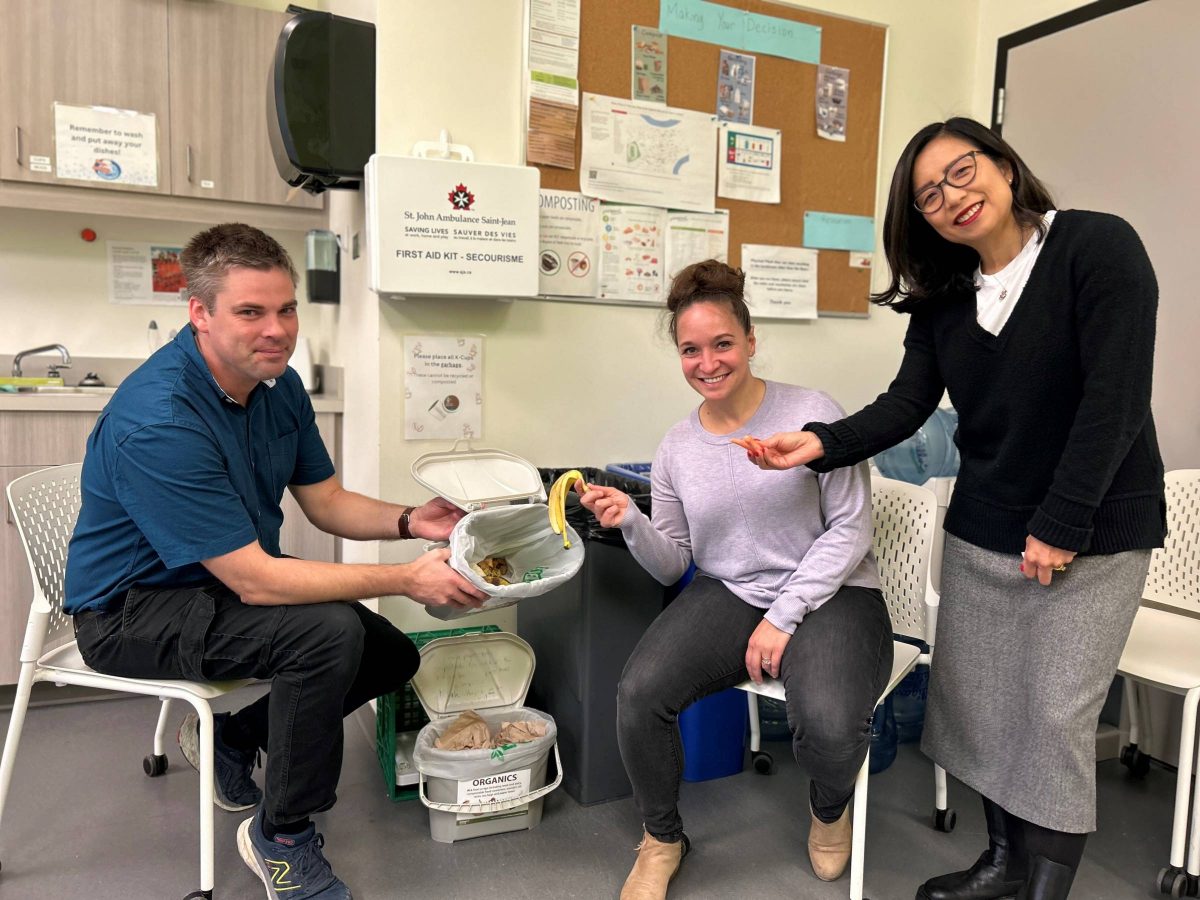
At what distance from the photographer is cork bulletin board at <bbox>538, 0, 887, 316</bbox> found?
7.84 ft

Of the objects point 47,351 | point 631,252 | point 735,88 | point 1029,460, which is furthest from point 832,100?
point 47,351

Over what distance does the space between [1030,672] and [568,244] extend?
5.14 ft

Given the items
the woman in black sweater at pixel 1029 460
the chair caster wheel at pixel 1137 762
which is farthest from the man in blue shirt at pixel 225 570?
the chair caster wheel at pixel 1137 762

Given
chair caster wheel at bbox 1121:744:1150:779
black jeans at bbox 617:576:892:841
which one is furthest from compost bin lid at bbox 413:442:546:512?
chair caster wheel at bbox 1121:744:1150:779

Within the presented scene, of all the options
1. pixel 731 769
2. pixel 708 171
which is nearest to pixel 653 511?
pixel 731 769

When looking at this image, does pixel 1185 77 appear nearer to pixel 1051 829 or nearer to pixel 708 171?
pixel 708 171

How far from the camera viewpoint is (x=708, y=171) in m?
2.56

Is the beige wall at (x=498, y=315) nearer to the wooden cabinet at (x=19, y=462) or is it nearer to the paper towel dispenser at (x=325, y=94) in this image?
the paper towel dispenser at (x=325, y=94)

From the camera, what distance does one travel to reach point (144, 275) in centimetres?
304

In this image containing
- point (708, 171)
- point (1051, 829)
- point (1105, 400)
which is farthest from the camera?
point (708, 171)

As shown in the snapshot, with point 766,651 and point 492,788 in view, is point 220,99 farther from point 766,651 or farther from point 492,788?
point 766,651

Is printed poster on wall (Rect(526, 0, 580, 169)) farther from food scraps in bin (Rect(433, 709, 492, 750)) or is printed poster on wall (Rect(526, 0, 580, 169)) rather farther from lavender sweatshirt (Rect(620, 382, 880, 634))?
food scraps in bin (Rect(433, 709, 492, 750))

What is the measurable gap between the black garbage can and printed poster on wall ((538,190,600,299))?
2.14 feet

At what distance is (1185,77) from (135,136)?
3.09 meters
